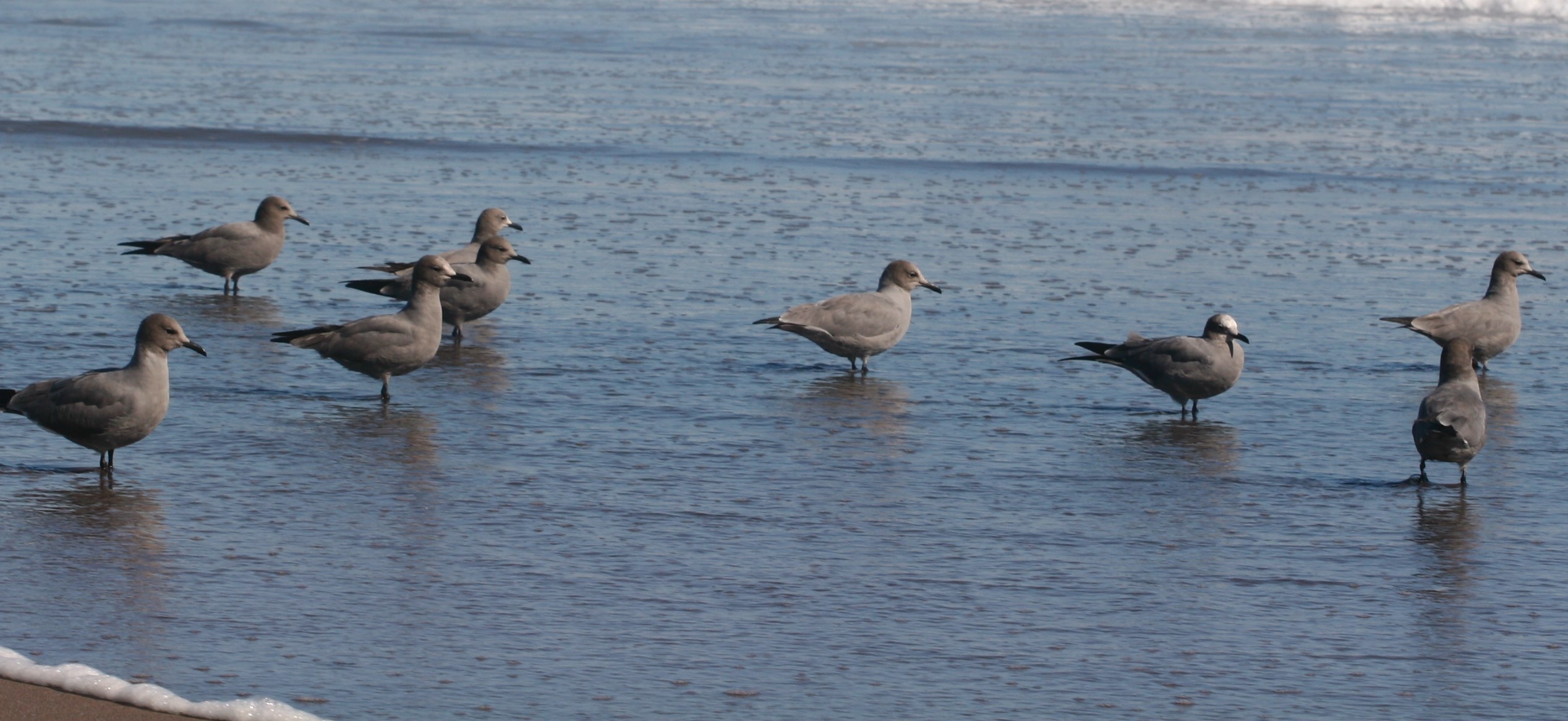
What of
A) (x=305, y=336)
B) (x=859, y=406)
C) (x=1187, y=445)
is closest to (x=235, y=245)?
(x=305, y=336)

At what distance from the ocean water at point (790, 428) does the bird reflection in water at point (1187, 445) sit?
1.7 inches

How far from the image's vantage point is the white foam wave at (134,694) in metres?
6.23

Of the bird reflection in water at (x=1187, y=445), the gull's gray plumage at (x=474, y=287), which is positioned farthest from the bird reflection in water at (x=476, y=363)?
the bird reflection in water at (x=1187, y=445)

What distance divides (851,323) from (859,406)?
3.26ft

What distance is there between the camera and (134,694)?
6344 millimetres

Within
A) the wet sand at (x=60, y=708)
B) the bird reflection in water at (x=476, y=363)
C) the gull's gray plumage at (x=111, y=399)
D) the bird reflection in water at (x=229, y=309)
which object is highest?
the gull's gray plumage at (x=111, y=399)

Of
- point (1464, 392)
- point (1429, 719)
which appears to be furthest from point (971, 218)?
point (1429, 719)

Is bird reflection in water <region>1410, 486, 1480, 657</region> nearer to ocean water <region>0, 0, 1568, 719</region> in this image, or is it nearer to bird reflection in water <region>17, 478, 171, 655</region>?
ocean water <region>0, 0, 1568, 719</region>

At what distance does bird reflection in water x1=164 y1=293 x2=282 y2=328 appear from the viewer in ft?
45.9

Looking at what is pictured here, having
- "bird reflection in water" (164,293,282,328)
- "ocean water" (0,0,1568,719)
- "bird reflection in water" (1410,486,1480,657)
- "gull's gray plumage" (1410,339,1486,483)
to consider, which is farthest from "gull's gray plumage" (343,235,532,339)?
"bird reflection in water" (1410,486,1480,657)

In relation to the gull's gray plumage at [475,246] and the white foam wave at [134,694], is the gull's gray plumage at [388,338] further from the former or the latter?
the white foam wave at [134,694]

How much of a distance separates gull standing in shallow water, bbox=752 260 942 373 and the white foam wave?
21.1 ft

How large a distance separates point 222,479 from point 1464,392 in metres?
5.87

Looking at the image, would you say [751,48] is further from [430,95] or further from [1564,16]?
[1564,16]
